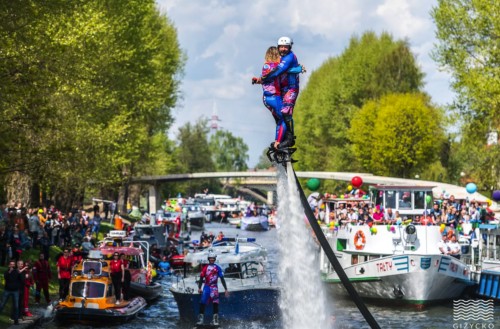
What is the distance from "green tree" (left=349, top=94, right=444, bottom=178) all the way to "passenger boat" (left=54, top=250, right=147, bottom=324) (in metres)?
60.8

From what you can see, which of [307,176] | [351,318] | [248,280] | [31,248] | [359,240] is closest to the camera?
[248,280]

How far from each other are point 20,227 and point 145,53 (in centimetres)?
2974

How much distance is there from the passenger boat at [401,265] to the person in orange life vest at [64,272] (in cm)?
1248

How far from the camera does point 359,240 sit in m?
41.4

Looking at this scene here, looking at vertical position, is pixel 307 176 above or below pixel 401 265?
above

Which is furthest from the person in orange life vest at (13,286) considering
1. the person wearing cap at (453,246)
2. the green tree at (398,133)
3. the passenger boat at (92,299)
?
the green tree at (398,133)

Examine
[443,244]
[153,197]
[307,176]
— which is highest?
[307,176]

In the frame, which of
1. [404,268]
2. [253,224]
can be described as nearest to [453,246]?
[404,268]

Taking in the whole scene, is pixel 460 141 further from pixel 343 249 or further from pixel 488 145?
pixel 343 249

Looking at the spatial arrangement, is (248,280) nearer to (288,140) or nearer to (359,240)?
(359,240)

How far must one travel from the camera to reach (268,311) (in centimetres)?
3447

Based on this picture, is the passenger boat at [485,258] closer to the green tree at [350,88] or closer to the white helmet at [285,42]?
the white helmet at [285,42]

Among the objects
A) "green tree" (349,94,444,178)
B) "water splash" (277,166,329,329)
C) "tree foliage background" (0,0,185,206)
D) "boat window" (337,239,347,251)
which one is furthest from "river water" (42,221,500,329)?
"green tree" (349,94,444,178)

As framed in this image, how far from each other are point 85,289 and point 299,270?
1872 cm
